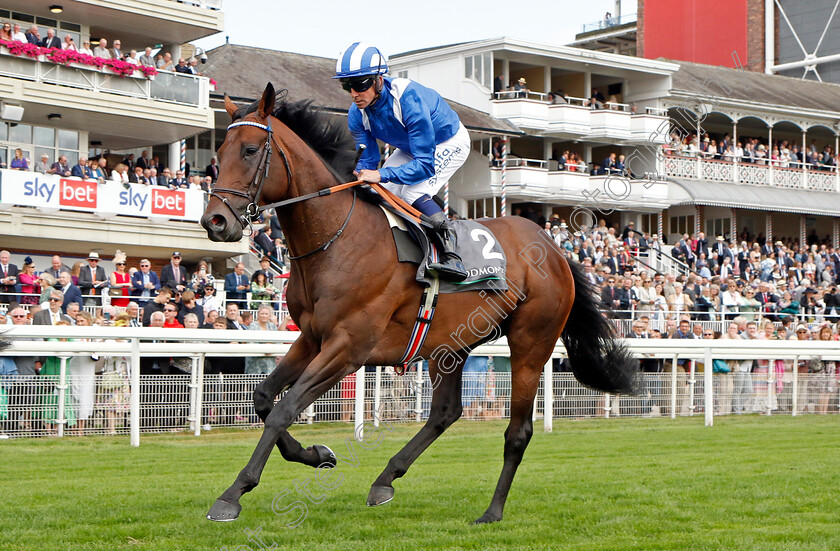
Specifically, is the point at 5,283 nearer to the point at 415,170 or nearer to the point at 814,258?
the point at 415,170

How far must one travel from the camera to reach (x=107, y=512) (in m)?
5.12

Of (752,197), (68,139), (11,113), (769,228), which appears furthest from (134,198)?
(769,228)

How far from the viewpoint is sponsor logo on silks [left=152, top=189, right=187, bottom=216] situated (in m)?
18.7

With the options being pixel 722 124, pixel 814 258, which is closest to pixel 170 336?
pixel 814 258

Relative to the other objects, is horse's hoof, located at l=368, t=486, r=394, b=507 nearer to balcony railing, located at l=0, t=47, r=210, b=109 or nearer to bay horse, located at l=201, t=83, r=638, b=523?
bay horse, located at l=201, t=83, r=638, b=523

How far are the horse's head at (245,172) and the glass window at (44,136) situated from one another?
56.8ft

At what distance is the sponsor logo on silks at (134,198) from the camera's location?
18266 mm

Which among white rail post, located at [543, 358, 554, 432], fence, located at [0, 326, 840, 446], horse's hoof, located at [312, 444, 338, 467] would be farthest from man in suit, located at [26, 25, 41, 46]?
horse's hoof, located at [312, 444, 338, 467]

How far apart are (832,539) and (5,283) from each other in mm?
10470

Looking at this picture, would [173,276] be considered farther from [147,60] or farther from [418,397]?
[147,60]

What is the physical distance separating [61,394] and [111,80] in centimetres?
1258

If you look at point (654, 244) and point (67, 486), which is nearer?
point (67, 486)

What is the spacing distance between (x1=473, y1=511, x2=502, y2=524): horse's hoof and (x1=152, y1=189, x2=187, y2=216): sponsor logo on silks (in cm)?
1452

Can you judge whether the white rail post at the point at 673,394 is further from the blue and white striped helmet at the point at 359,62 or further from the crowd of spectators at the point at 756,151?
the crowd of spectators at the point at 756,151
